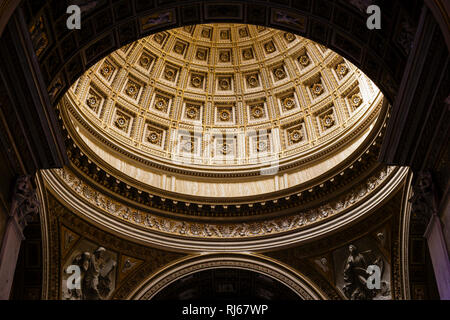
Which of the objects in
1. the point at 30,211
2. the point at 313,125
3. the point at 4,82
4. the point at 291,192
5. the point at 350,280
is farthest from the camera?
the point at 313,125

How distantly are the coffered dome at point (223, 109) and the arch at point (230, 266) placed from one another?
2556 millimetres

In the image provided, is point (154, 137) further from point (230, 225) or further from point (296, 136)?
point (296, 136)

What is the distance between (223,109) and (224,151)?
200 centimetres

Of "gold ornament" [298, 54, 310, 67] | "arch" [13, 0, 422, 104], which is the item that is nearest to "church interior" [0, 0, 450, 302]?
"arch" [13, 0, 422, 104]

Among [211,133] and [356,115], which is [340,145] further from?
[211,133]

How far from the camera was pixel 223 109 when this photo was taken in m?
24.0

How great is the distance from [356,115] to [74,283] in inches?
466

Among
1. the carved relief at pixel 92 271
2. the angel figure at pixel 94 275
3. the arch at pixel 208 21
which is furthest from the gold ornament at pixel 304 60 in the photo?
the angel figure at pixel 94 275

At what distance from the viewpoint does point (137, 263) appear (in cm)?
1962

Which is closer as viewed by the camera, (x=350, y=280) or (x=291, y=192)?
(x=350, y=280)

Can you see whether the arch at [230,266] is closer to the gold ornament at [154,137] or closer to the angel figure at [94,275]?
the angel figure at [94,275]
